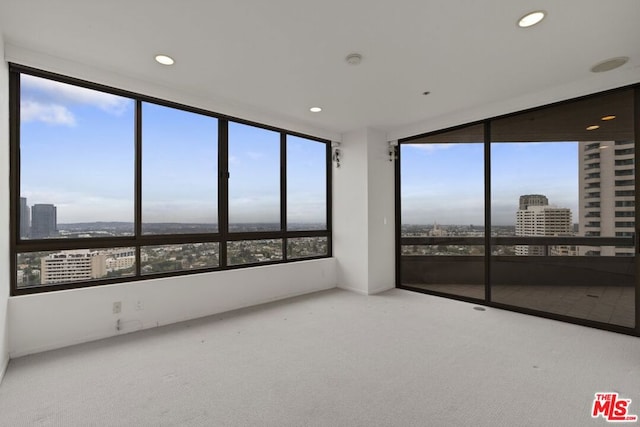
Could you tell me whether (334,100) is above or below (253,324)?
above

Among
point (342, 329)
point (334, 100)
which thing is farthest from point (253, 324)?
point (334, 100)

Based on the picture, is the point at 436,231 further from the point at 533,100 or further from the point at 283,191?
the point at 283,191

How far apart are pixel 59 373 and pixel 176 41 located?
2772 mm

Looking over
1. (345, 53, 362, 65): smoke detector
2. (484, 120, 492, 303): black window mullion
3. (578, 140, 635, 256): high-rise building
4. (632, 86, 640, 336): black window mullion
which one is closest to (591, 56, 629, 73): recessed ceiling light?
(632, 86, 640, 336): black window mullion

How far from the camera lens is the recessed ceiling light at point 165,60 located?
2.67 m

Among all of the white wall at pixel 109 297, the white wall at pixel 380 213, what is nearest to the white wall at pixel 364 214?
the white wall at pixel 380 213

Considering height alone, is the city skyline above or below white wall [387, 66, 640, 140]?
below

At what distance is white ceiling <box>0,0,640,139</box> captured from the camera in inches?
81.1

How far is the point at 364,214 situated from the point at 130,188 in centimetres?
313

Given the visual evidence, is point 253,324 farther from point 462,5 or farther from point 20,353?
point 462,5

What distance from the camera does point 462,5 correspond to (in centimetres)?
202

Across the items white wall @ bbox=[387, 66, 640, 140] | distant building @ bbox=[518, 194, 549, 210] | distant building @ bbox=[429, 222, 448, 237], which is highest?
white wall @ bbox=[387, 66, 640, 140]

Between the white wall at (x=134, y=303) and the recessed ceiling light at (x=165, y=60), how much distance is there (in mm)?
→ 2224

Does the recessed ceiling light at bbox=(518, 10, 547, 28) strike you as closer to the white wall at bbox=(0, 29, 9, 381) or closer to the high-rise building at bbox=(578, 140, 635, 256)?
the high-rise building at bbox=(578, 140, 635, 256)
